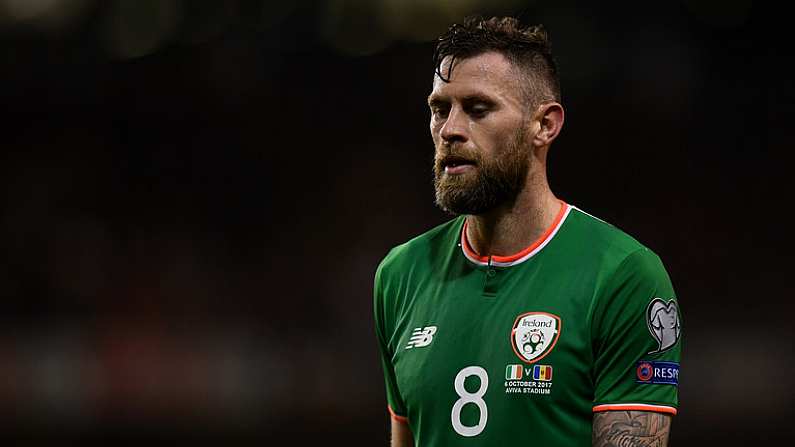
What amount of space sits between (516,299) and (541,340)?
0.46 ft

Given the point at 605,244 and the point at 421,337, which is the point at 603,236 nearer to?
the point at 605,244

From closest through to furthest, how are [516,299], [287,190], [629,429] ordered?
[629,429] < [516,299] < [287,190]

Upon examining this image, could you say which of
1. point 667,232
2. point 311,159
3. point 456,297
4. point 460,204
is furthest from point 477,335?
point 311,159

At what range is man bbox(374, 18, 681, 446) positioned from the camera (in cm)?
216

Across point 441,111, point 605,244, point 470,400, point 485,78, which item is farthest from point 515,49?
point 470,400

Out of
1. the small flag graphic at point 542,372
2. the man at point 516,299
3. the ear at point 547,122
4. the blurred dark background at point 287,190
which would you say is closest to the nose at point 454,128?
the man at point 516,299

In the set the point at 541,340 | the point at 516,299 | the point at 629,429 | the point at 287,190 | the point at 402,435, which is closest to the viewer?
the point at 629,429

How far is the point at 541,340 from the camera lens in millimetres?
2217

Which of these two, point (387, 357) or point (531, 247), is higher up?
point (531, 247)

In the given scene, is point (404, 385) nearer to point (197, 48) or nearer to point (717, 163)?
point (717, 163)

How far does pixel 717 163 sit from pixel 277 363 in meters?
3.30

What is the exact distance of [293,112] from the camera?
805cm

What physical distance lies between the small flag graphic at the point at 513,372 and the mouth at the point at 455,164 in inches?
17.6

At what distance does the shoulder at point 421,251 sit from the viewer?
2590 millimetres
